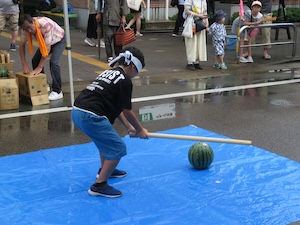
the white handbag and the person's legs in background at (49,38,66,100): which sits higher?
the white handbag

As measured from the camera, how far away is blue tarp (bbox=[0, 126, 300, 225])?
4.12m

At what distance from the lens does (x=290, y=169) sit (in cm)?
514

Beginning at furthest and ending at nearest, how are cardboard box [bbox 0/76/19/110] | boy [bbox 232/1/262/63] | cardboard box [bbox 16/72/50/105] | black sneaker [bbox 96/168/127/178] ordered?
1. boy [bbox 232/1/262/63]
2. cardboard box [bbox 16/72/50/105]
3. cardboard box [bbox 0/76/19/110]
4. black sneaker [bbox 96/168/127/178]

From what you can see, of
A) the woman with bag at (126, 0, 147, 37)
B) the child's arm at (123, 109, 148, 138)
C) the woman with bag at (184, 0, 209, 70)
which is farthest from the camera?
the woman with bag at (126, 0, 147, 37)

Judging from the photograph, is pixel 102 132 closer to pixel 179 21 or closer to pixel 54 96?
pixel 54 96

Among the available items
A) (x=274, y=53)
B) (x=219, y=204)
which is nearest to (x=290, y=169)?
(x=219, y=204)

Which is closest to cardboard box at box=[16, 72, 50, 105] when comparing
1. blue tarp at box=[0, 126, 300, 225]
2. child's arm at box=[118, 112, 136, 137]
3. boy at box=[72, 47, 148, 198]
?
blue tarp at box=[0, 126, 300, 225]

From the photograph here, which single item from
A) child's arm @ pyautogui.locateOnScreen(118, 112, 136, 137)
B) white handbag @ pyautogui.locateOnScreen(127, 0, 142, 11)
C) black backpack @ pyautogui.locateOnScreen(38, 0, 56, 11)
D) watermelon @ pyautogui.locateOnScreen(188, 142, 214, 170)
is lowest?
watermelon @ pyautogui.locateOnScreen(188, 142, 214, 170)

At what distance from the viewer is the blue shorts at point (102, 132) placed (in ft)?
13.8

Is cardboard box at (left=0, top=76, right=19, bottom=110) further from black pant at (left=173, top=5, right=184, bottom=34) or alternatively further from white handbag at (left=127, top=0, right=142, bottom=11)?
black pant at (left=173, top=5, right=184, bottom=34)

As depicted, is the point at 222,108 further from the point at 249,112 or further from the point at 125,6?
the point at 125,6

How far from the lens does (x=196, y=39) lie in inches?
405

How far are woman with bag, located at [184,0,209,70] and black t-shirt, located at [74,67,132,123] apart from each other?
20.0 feet

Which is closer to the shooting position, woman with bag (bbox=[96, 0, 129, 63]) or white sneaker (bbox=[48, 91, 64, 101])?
white sneaker (bbox=[48, 91, 64, 101])
